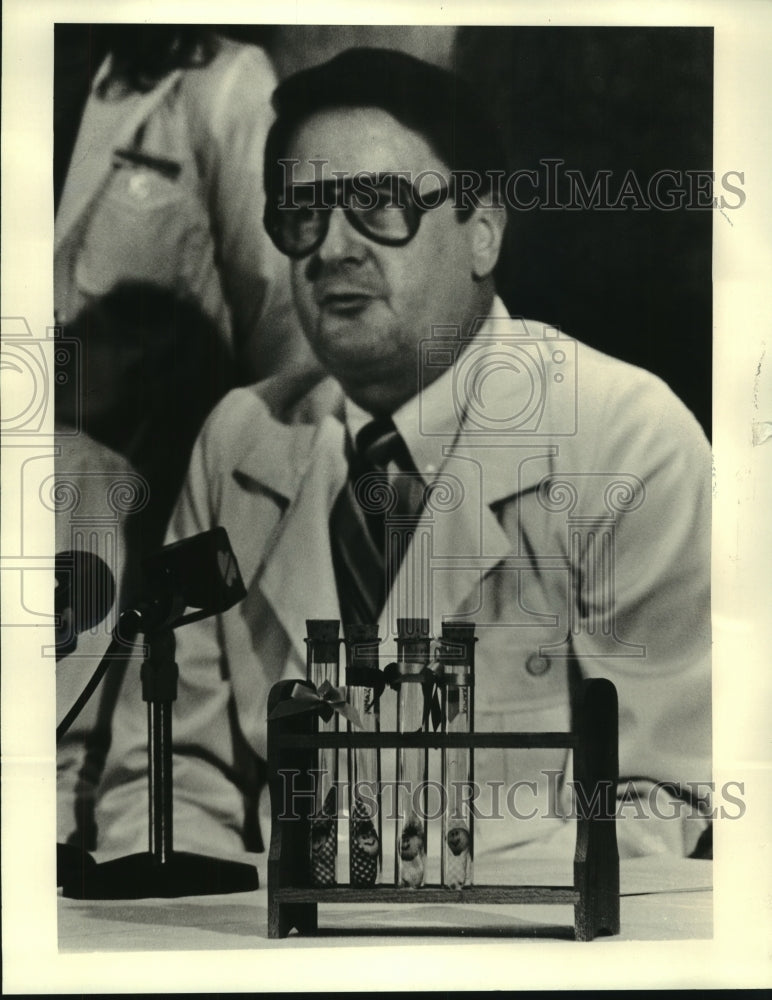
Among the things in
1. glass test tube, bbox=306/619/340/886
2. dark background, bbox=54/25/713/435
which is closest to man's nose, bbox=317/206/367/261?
dark background, bbox=54/25/713/435

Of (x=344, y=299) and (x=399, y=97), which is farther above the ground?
(x=399, y=97)

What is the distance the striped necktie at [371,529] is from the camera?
2424 mm

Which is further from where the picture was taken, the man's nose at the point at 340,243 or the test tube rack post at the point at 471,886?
the man's nose at the point at 340,243

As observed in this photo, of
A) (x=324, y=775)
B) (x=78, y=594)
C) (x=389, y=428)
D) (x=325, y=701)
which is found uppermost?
(x=389, y=428)

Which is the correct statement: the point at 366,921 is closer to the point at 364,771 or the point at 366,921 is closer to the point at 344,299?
the point at 364,771

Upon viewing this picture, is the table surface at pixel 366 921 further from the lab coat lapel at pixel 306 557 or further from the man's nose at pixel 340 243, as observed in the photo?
the man's nose at pixel 340 243

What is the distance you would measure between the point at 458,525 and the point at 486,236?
51cm

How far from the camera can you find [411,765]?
237 cm

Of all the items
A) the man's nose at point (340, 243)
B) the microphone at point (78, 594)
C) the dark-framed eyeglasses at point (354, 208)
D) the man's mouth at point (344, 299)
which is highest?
the dark-framed eyeglasses at point (354, 208)

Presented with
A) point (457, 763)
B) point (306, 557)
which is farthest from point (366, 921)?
point (306, 557)

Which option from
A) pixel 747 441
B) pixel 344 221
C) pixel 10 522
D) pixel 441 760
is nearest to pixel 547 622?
pixel 441 760

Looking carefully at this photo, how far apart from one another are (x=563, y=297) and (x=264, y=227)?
54cm

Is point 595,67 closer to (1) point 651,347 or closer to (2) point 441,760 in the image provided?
(1) point 651,347

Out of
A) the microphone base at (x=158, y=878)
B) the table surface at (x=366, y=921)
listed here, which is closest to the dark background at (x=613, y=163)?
the table surface at (x=366, y=921)
